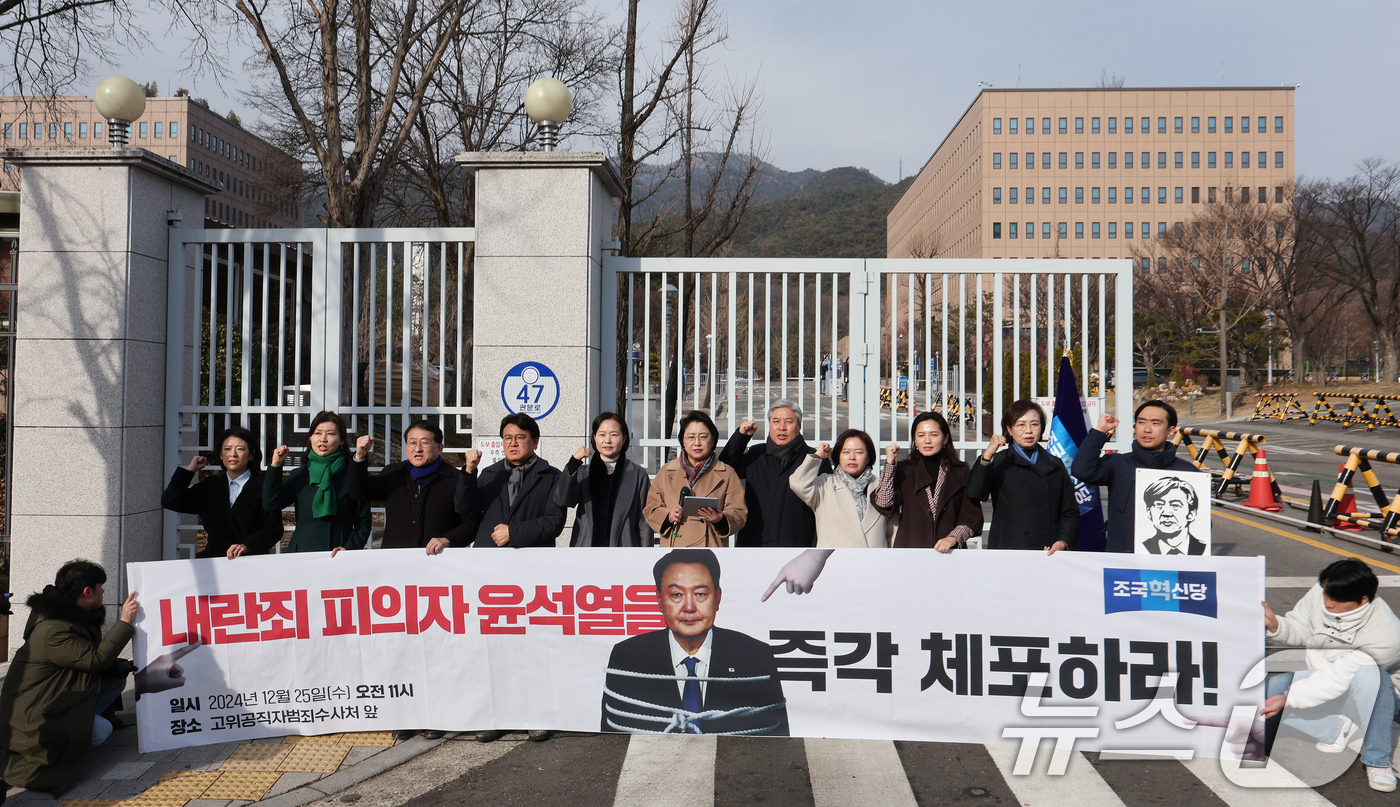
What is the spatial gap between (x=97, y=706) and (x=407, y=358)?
2797 millimetres

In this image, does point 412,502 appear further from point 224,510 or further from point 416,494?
point 224,510

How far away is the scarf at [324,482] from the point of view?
5.56 m

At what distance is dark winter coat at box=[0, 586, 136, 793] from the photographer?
179 inches

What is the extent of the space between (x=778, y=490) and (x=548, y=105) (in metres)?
3.44

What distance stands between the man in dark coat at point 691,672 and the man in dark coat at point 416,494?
1.25m

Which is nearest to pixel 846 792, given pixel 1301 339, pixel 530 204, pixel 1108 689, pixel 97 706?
pixel 1108 689

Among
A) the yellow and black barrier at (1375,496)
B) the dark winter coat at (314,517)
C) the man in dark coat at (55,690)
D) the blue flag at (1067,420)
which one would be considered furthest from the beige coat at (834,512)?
the yellow and black barrier at (1375,496)

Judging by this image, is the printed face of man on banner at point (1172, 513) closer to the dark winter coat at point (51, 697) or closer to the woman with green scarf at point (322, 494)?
the woman with green scarf at point (322, 494)

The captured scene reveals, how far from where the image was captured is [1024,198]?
78.9 metres

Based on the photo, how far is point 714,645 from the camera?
5.09m

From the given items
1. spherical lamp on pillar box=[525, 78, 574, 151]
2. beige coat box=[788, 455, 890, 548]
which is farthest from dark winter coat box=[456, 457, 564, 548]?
spherical lamp on pillar box=[525, 78, 574, 151]

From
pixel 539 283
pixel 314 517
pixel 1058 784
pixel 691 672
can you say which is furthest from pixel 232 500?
pixel 1058 784

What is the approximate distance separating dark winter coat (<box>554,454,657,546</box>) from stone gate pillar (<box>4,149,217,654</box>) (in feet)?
12.6

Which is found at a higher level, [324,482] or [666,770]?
[324,482]
